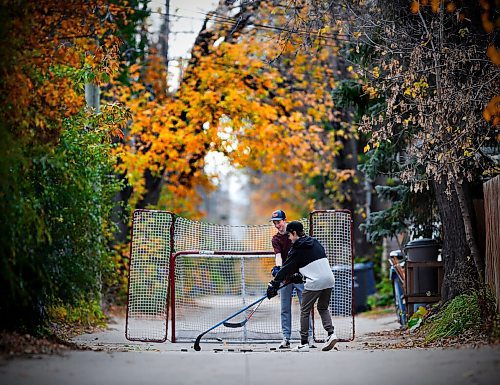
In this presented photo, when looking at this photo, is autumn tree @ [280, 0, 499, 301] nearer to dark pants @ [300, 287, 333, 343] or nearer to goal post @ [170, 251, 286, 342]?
dark pants @ [300, 287, 333, 343]

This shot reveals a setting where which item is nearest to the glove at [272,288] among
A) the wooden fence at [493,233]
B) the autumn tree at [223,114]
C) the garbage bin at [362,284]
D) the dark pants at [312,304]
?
the dark pants at [312,304]

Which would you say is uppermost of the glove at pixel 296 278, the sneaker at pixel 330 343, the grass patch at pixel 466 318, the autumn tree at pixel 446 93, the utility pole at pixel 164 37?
the utility pole at pixel 164 37

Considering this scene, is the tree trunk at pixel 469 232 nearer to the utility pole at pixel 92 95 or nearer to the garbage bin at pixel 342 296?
the garbage bin at pixel 342 296

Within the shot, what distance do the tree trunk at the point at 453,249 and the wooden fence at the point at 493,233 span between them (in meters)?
1.65

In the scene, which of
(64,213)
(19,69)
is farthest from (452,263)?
(19,69)

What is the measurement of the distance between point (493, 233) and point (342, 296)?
10.8ft

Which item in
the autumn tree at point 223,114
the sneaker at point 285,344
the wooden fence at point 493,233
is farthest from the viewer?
the autumn tree at point 223,114

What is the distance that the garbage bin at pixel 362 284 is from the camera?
24906 mm

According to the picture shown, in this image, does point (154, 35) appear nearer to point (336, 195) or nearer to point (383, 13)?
point (336, 195)

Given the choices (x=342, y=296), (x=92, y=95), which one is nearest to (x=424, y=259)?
(x=342, y=296)

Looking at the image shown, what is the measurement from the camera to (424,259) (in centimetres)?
1634

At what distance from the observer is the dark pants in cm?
1248

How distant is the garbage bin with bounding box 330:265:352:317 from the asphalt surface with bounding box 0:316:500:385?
3.88 m

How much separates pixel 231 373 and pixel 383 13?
8.02 metres
